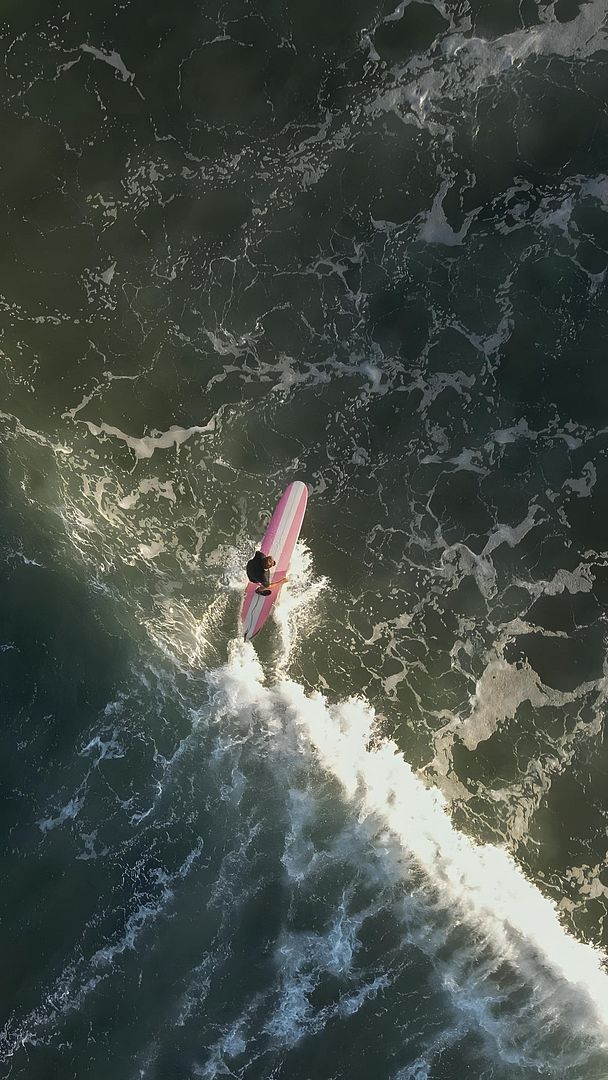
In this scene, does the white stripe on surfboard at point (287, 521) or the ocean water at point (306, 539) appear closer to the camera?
the ocean water at point (306, 539)

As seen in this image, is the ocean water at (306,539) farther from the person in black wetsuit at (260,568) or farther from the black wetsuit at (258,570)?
the black wetsuit at (258,570)

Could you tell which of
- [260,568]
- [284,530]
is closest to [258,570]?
[260,568]

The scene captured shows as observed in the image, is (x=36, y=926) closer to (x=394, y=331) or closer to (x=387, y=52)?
(x=394, y=331)

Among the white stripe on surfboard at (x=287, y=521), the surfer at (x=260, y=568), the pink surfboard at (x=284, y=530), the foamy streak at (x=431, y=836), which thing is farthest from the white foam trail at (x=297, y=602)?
the foamy streak at (x=431, y=836)

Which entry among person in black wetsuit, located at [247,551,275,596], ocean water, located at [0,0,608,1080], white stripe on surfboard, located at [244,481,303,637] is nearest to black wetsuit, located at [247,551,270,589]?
person in black wetsuit, located at [247,551,275,596]

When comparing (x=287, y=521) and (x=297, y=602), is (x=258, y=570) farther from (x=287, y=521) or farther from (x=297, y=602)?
(x=297, y=602)

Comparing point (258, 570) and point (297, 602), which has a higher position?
point (258, 570)

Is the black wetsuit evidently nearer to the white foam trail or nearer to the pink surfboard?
the pink surfboard

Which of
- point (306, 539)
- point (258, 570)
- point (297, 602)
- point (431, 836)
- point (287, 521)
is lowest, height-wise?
point (431, 836)
